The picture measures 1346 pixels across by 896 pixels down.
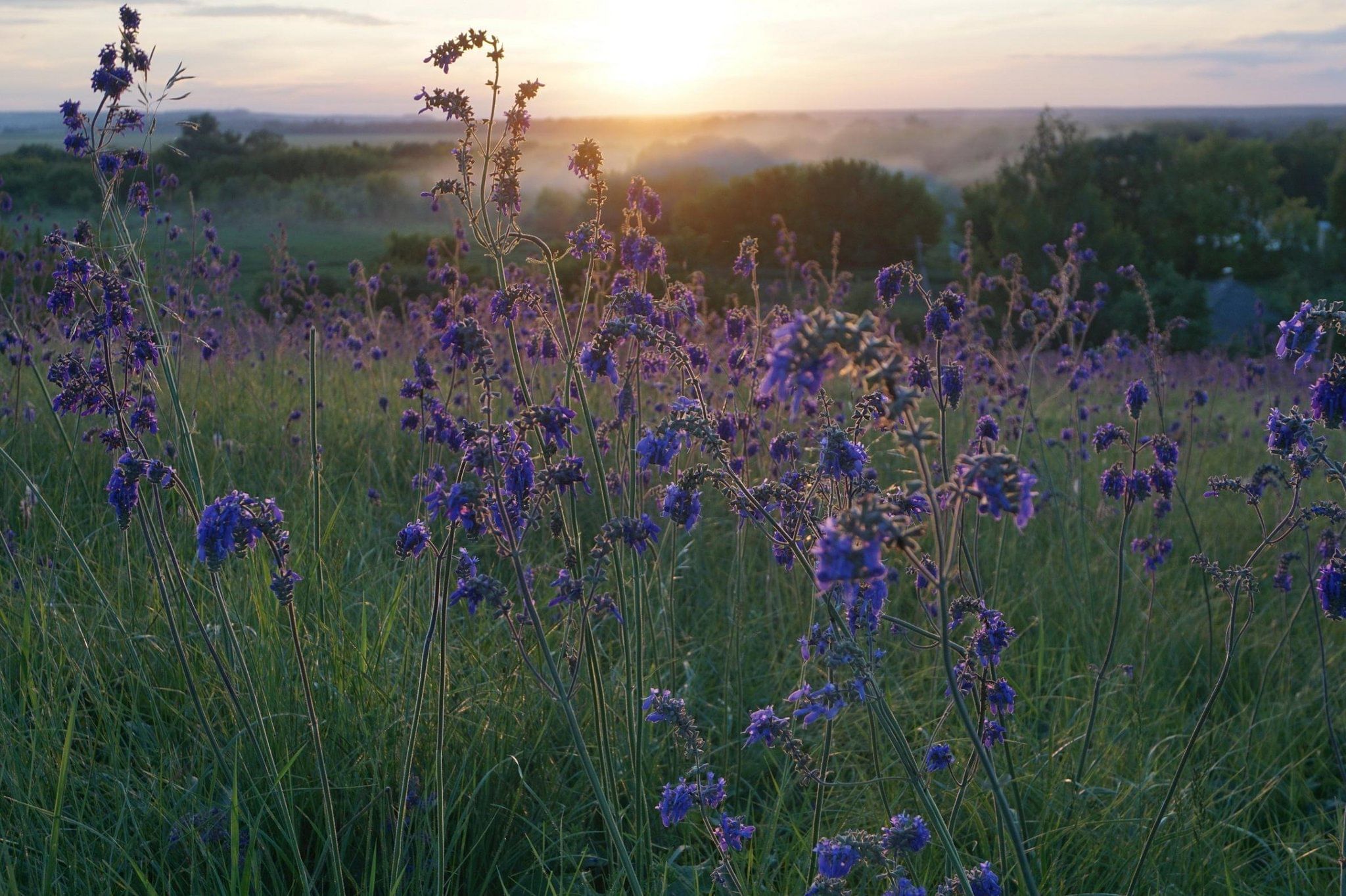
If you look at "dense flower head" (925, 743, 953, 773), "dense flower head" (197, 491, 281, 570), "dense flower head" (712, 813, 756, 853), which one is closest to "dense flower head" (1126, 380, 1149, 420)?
"dense flower head" (925, 743, 953, 773)

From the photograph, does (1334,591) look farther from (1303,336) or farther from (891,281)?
(891,281)

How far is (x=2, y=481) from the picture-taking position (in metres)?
4.19

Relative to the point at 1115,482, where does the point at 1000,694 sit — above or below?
below

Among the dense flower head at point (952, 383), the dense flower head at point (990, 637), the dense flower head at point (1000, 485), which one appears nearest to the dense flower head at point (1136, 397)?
the dense flower head at point (952, 383)

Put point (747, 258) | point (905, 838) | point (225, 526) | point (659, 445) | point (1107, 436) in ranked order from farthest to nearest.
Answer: point (747, 258) → point (1107, 436) → point (659, 445) → point (225, 526) → point (905, 838)

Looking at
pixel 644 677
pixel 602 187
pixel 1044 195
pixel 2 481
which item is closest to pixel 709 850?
pixel 644 677

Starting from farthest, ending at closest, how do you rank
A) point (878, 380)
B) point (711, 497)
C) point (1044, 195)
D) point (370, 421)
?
1. point (1044, 195)
2. point (370, 421)
3. point (711, 497)
4. point (878, 380)

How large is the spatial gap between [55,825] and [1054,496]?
12.0ft

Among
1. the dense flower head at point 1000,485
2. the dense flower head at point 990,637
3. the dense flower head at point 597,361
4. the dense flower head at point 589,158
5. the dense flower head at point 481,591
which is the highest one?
the dense flower head at point 589,158

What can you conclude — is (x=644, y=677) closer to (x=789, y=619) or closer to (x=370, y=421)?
(x=789, y=619)

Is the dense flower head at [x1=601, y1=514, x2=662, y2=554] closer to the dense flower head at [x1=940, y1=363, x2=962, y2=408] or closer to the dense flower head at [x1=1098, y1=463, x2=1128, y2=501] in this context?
the dense flower head at [x1=940, y1=363, x2=962, y2=408]

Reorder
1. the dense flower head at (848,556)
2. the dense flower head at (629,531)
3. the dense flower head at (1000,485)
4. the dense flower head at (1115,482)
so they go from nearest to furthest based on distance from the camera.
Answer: the dense flower head at (848,556), the dense flower head at (1000,485), the dense flower head at (629,531), the dense flower head at (1115,482)

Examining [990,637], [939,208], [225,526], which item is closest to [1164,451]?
[990,637]

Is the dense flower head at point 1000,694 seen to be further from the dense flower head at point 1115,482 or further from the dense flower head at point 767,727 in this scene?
the dense flower head at point 1115,482
